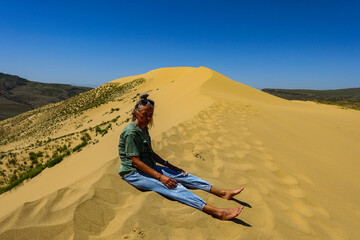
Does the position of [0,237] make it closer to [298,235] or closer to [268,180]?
[298,235]

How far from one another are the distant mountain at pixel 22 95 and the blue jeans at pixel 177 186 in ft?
243

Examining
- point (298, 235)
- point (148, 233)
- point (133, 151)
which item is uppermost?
point (133, 151)

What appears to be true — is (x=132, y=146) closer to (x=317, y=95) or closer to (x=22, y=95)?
(x=317, y=95)

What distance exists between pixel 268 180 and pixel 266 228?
4.77 ft

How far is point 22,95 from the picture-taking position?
88.9 m

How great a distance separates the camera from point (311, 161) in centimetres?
505

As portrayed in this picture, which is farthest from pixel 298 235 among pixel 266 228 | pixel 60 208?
pixel 60 208

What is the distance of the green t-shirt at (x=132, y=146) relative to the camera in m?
2.68

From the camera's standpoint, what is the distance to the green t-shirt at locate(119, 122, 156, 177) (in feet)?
8.78

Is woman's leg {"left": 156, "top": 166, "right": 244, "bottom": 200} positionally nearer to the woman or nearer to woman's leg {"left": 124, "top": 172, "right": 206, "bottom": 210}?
the woman

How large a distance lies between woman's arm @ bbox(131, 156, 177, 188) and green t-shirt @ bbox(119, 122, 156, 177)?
92mm

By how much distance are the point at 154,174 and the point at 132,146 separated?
0.46 metres

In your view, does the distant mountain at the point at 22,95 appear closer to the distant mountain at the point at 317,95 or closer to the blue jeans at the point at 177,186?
the blue jeans at the point at 177,186

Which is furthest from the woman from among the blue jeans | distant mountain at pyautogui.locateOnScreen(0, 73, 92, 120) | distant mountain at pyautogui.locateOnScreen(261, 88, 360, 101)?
distant mountain at pyautogui.locateOnScreen(261, 88, 360, 101)
